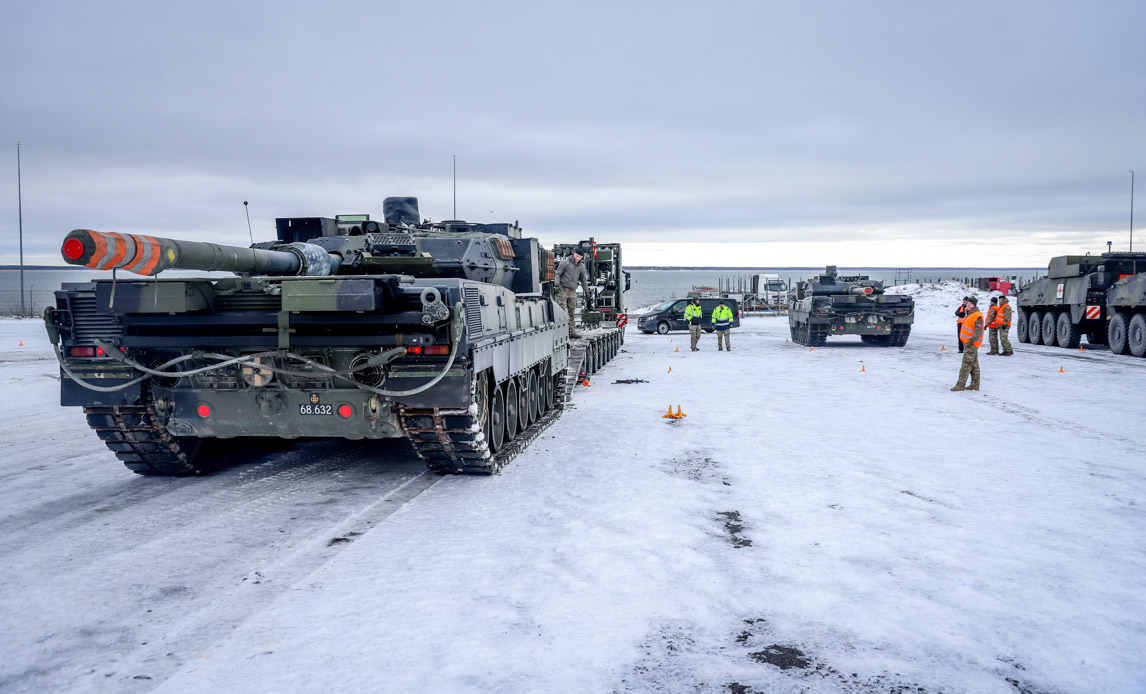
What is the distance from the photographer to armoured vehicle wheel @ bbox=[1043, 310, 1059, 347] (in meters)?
23.8

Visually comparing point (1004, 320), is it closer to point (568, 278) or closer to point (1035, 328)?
point (1035, 328)

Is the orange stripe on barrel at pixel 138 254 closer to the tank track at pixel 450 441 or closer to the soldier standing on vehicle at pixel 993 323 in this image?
the tank track at pixel 450 441

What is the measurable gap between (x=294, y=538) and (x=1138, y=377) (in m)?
15.5

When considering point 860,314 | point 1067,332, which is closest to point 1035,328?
point 1067,332

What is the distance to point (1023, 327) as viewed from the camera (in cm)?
2655

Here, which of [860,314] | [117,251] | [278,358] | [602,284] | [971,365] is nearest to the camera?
[117,251]

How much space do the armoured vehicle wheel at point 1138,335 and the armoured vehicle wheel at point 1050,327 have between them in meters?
4.17

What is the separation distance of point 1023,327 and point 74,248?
28.1 metres

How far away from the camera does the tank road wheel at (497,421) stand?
312 inches

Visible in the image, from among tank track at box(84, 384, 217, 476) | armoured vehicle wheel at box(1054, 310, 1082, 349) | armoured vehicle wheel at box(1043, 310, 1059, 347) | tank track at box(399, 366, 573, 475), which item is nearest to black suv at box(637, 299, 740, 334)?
armoured vehicle wheel at box(1043, 310, 1059, 347)

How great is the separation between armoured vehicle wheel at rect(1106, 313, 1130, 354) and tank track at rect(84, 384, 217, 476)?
2082 centimetres

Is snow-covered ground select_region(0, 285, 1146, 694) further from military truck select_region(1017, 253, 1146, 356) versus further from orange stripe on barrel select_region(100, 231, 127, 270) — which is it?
military truck select_region(1017, 253, 1146, 356)

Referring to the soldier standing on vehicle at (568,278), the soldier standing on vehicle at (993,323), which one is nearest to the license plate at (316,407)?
the soldier standing on vehicle at (568,278)

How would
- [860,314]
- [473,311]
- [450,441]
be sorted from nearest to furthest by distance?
1. [473,311]
2. [450,441]
3. [860,314]
